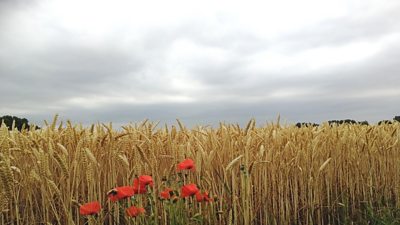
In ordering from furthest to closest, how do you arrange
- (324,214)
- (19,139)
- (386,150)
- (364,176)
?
(386,150)
(364,176)
(324,214)
(19,139)

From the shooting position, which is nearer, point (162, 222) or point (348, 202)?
point (162, 222)

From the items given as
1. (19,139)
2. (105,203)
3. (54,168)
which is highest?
(19,139)

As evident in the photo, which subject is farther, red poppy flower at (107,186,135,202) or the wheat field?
the wheat field

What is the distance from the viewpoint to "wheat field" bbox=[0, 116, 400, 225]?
2.87 meters

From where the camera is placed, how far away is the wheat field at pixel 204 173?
2873 millimetres

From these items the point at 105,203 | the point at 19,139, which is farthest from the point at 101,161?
the point at 19,139

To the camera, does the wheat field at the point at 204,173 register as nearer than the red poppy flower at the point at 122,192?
No

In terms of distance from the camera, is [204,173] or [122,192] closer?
[122,192]

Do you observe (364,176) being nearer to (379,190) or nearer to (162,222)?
(379,190)

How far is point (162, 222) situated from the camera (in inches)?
124

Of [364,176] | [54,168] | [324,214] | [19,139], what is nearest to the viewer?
[19,139]

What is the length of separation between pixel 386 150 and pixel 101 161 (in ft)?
10.2

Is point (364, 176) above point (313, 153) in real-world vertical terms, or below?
below

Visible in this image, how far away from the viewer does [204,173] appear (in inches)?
131
